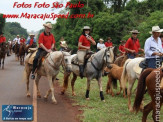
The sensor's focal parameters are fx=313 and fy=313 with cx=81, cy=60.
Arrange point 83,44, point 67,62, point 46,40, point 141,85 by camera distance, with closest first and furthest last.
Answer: point 141,85
point 67,62
point 46,40
point 83,44

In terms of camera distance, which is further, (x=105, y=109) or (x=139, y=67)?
(x=105, y=109)

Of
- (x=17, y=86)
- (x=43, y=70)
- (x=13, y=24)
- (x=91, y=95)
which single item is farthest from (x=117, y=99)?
(x=13, y=24)

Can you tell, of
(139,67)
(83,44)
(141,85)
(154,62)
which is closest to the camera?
(141,85)

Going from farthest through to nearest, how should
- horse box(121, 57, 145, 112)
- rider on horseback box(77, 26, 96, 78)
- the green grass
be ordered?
rider on horseback box(77, 26, 96, 78) → horse box(121, 57, 145, 112) → the green grass

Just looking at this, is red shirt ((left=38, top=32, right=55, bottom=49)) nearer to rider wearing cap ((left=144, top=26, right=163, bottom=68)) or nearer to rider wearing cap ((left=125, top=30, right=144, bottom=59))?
rider wearing cap ((left=125, top=30, right=144, bottom=59))

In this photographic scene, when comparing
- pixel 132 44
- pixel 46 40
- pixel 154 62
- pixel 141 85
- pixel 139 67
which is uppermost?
pixel 46 40

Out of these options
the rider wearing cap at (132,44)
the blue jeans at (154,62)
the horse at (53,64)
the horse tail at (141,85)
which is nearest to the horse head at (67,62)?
the horse at (53,64)

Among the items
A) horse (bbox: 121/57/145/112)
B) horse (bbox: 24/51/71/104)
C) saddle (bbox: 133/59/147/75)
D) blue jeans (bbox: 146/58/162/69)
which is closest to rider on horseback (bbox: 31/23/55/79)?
horse (bbox: 24/51/71/104)

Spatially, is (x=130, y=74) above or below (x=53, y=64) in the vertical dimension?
below

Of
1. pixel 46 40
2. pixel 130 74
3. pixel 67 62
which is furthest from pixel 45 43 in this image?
pixel 130 74

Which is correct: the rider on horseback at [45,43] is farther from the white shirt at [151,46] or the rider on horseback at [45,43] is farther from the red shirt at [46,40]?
the white shirt at [151,46]

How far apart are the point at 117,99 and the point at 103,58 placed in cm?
158

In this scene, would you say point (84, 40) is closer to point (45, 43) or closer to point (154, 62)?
point (45, 43)

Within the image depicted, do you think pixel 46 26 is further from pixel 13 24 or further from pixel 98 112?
pixel 13 24
